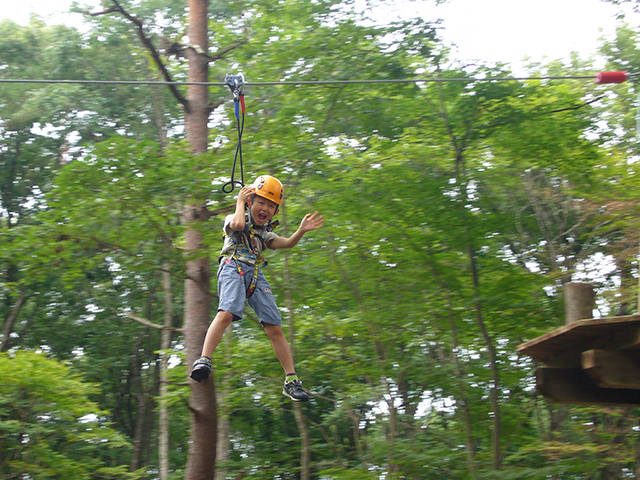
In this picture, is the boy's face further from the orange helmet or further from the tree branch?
the tree branch

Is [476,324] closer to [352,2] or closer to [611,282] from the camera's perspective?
[611,282]

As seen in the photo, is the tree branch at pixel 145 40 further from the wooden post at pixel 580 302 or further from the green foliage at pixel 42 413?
the wooden post at pixel 580 302

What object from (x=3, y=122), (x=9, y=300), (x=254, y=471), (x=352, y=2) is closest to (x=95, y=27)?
(x=3, y=122)

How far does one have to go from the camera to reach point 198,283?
802cm

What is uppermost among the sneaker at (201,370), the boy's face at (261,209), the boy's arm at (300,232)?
the boy's face at (261,209)

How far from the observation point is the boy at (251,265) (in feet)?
12.6

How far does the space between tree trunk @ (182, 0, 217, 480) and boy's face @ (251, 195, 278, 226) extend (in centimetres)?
354

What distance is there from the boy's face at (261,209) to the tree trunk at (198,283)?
11.6 feet

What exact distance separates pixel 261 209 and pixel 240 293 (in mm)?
514

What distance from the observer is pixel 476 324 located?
9.09 m

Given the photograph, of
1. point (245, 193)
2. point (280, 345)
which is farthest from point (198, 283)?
point (245, 193)

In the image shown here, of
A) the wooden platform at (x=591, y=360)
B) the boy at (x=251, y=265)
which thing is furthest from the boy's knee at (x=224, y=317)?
the wooden platform at (x=591, y=360)

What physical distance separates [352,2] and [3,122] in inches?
444

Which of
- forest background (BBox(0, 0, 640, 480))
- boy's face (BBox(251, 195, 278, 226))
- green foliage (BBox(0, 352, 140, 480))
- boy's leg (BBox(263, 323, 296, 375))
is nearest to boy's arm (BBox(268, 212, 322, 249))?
boy's face (BBox(251, 195, 278, 226))
